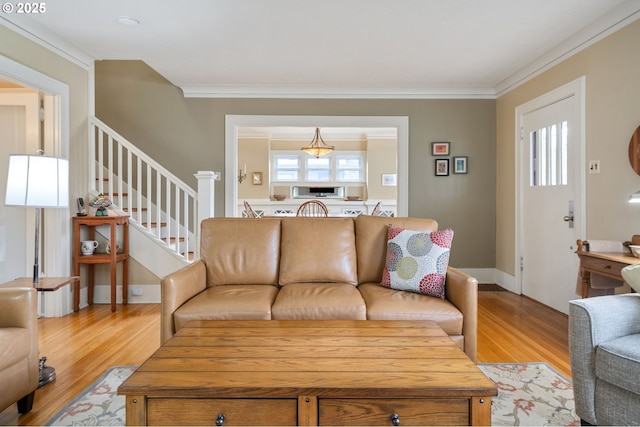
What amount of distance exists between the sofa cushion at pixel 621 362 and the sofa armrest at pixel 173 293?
2.11 meters

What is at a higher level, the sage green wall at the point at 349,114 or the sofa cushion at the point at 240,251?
the sage green wall at the point at 349,114

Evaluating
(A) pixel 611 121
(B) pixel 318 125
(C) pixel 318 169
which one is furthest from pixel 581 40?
(C) pixel 318 169

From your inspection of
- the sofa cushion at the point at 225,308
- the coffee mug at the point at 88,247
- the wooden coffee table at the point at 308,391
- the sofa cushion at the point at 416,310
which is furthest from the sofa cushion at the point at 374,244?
the coffee mug at the point at 88,247

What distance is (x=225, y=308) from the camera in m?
2.14

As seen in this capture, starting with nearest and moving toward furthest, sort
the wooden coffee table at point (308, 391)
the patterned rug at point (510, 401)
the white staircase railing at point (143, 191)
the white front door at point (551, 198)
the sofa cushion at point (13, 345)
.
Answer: the wooden coffee table at point (308, 391)
the sofa cushion at point (13, 345)
the patterned rug at point (510, 401)
the white front door at point (551, 198)
the white staircase railing at point (143, 191)

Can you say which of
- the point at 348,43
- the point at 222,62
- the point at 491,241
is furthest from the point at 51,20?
the point at 491,241

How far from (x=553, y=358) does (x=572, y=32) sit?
276cm

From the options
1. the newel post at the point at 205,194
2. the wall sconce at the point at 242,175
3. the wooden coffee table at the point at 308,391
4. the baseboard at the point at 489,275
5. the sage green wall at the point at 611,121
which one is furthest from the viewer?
the wall sconce at the point at 242,175

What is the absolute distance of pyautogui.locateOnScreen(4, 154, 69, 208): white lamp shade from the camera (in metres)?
2.16

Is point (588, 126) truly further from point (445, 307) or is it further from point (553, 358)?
point (445, 307)

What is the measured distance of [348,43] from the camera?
352cm

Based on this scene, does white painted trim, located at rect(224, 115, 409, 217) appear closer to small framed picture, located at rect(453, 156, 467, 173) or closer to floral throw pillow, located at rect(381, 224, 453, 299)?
small framed picture, located at rect(453, 156, 467, 173)

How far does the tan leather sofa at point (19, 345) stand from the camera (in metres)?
1.72

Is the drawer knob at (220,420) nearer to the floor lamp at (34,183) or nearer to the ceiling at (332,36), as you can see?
the floor lamp at (34,183)
